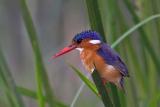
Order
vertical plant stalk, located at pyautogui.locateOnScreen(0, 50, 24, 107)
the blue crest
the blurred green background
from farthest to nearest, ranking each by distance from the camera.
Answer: the blurred green background, vertical plant stalk, located at pyautogui.locateOnScreen(0, 50, 24, 107), the blue crest

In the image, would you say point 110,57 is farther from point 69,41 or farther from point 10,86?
point 69,41

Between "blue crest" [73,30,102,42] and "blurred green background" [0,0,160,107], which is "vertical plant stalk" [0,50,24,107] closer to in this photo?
"blurred green background" [0,0,160,107]

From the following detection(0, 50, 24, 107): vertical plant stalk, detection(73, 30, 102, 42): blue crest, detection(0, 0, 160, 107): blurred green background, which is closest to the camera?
detection(73, 30, 102, 42): blue crest

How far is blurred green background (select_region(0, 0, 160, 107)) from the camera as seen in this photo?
53.6 inches

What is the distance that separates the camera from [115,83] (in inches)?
45.2

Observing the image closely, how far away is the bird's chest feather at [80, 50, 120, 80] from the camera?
1.10 meters

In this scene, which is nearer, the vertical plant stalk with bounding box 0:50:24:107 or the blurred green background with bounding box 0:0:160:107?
the vertical plant stalk with bounding box 0:50:24:107

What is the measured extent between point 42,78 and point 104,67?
16 cm

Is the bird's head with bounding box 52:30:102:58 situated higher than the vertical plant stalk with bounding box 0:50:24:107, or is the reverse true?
the bird's head with bounding box 52:30:102:58

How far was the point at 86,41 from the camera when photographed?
114cm

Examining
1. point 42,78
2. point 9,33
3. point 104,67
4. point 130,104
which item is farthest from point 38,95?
point 9,33

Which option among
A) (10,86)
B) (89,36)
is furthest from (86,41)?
(10,86)

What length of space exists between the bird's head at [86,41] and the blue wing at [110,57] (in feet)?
0.05

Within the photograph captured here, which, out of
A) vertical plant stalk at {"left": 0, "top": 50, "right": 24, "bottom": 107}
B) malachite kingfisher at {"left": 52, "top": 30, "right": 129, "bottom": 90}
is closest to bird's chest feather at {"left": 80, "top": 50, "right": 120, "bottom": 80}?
malachite kingfisher at {"left": 52, "top": 30, "right": 129, "bottom": 90}
